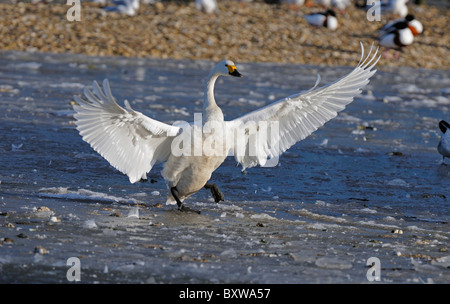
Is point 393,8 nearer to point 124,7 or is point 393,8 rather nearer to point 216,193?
point 124,7

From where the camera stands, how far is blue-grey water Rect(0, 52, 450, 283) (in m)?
5.45

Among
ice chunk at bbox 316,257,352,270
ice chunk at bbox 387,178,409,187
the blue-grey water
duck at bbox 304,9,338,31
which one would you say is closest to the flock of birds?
duck at bbox 304,9,338,31

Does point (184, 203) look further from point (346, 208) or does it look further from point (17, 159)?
Answer: point (17, 159)

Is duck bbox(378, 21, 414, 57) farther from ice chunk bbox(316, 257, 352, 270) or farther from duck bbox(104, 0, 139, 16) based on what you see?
ice chunk bbox(316, 257, 352, 270)

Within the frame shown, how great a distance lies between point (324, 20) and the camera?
22.7m

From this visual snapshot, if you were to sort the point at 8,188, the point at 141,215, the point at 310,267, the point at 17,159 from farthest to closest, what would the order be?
the point at 17,159 < the point at 8,188 < the point at 141,215 < the point at 310,267

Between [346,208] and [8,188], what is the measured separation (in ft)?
10.3

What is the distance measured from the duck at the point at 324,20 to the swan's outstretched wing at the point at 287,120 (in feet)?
49.2

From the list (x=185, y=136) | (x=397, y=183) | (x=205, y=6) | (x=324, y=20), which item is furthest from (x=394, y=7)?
(x=185, y=136)

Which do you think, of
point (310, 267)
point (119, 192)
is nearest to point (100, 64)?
point (119, 192)

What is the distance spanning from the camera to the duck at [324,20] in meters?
22.6

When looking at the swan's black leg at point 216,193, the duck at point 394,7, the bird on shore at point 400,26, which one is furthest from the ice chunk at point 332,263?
the duck at point 394,7

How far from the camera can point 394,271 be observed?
558cm

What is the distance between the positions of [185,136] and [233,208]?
851mm
